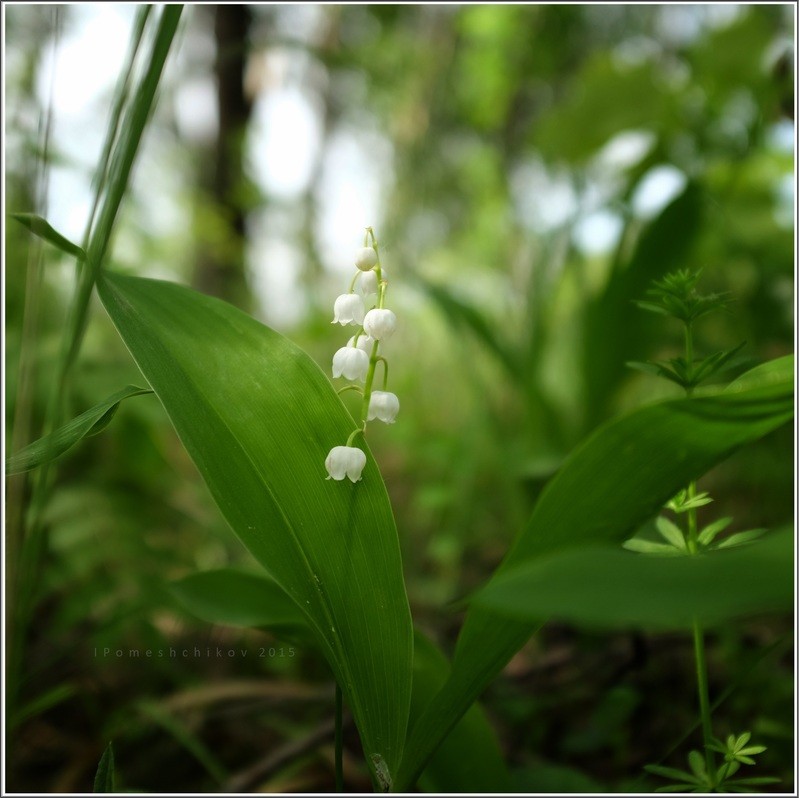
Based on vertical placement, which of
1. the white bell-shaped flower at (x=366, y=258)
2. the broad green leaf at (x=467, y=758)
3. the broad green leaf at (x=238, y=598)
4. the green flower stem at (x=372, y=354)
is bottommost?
the broad green leaf at (x=467, y=758)

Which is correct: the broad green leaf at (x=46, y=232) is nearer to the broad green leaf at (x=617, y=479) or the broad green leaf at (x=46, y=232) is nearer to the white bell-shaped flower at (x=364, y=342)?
the white bell-shaped flower at (x=364, y=342)

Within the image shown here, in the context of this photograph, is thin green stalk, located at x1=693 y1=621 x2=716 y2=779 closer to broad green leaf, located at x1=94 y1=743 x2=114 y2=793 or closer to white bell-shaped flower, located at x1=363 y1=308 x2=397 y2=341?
white bell-shaped flower, located at x1=363 y1=308 x2=397 y2=341

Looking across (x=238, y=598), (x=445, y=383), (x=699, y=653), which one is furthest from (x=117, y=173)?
(x=445, y=383)

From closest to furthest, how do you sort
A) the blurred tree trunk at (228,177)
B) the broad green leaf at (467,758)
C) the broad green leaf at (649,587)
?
the broad green leaf at (649,587), the broad green leaf at (467,758), the blurred tree trunk at (228,177)

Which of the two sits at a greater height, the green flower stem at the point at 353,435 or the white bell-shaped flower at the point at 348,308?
the white bell-shaped flower at the point at 348,308

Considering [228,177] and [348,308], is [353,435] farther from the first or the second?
[228,177]

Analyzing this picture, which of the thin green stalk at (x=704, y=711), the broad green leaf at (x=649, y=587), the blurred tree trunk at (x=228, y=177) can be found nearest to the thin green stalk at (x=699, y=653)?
the thin green stalk at (x=704, y=711)
